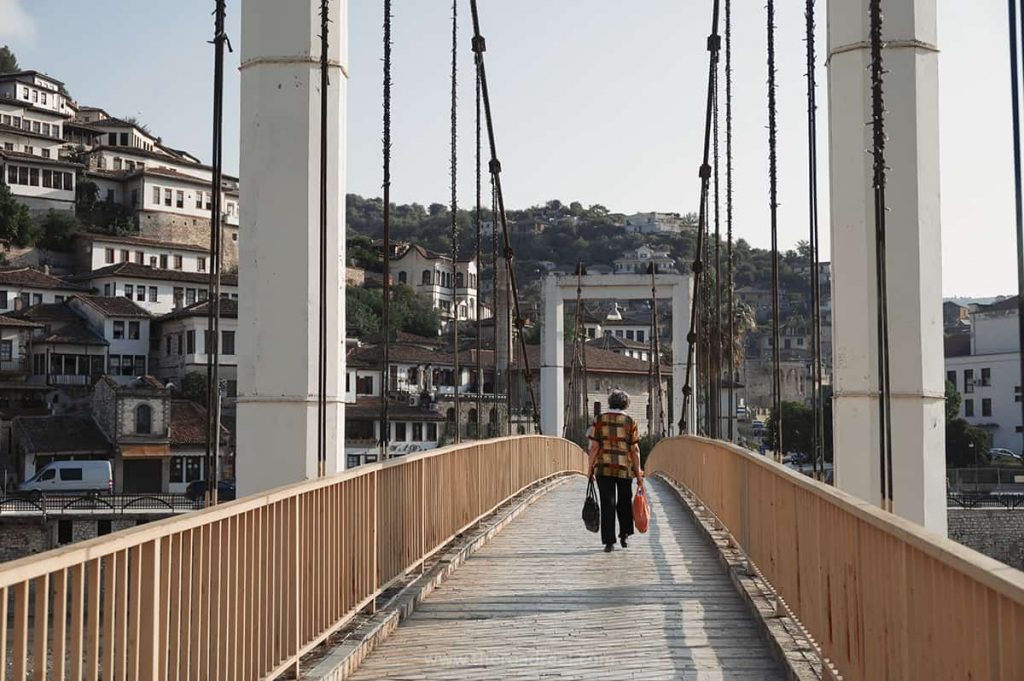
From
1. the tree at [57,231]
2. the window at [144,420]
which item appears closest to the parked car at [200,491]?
the window at [144,420]

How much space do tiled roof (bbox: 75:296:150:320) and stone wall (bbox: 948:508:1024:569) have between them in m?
46.3

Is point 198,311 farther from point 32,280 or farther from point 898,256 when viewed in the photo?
point 898,256

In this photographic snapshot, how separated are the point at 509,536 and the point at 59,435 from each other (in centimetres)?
4869

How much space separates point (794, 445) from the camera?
238 feet

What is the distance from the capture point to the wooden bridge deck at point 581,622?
6.38m

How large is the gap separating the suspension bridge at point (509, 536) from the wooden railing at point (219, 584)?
1cm

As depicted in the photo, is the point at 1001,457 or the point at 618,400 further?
the point at 1001,457

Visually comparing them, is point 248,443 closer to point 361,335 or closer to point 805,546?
point 805,546

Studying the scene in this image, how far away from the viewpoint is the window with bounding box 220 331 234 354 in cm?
6569

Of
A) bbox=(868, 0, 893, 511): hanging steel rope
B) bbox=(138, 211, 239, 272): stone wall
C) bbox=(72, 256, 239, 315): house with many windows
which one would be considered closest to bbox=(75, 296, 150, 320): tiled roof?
bbox=(72, 256, 239, 315): house with many windows

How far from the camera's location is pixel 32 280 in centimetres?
7625

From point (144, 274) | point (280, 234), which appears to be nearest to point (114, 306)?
point (144, 274)

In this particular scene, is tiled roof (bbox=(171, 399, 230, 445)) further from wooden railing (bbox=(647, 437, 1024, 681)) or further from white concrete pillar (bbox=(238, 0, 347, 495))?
wooden railing (bbox=(647, 437, 1024, 681))

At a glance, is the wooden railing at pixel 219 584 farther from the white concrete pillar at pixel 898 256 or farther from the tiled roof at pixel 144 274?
the tiled roof at pixel 144 274
